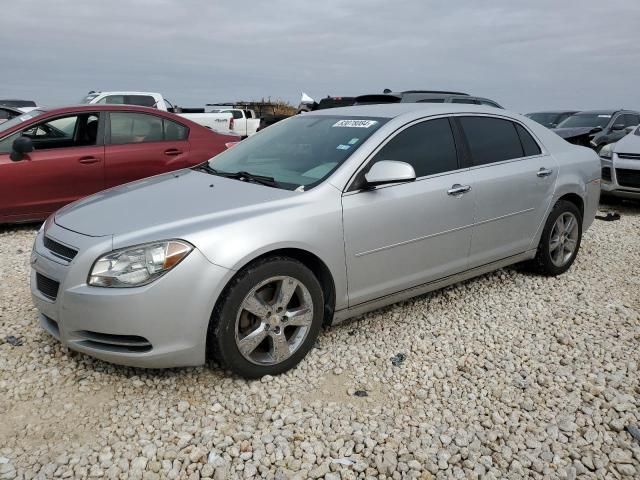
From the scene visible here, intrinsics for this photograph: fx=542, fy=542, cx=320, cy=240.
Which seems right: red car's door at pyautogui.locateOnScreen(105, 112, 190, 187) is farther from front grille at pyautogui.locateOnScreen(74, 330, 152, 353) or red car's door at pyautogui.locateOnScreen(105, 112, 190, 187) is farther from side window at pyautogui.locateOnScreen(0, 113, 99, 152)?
front grille at pyautogui.locateOnScreen(74, 330, 152, 353)

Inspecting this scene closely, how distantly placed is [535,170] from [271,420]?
3.01 metres

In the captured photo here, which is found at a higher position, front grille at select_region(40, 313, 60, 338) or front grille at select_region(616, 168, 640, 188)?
front grille at select_region(40, 313, 60, 338)

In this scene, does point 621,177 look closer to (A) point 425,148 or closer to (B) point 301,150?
(A) point 425,148

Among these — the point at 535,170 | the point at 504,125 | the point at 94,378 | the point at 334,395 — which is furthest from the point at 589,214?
the point at 94,378

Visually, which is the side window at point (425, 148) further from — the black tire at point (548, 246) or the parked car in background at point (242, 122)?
the parked car in background at point (242, 122)

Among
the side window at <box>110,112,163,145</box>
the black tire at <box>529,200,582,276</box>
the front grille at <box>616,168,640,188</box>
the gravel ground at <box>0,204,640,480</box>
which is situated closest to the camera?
the gravel ground at <box>0,204,640,480</box>

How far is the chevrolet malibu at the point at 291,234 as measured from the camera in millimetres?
2732

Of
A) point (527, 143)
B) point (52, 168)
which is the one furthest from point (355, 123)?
point (52, 168)

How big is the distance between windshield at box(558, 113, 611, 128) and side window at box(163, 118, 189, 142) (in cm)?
938

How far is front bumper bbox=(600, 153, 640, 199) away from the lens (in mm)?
8062

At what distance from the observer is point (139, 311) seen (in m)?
2.67

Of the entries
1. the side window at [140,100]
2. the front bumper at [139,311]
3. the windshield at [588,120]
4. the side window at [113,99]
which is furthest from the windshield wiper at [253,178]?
the side window at [140,100]

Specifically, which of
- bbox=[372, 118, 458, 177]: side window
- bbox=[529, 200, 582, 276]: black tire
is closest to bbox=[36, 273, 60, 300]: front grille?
bbox=[372, 118, 458, 177]: side window

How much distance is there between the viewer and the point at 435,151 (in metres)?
3.86
